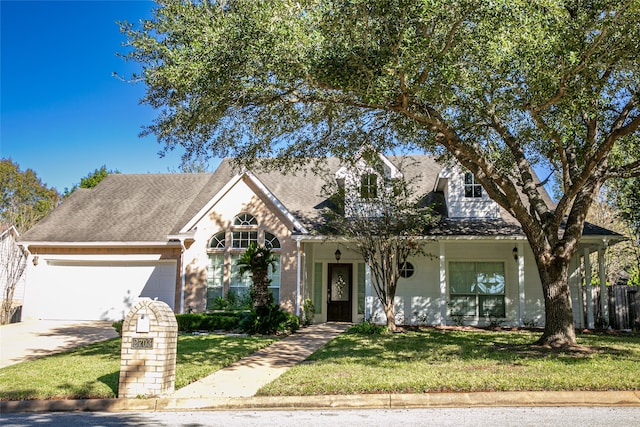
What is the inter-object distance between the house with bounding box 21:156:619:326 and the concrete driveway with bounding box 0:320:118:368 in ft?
4.43

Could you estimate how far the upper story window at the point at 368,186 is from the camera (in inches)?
642

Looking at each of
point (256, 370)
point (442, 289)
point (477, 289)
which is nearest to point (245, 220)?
point (442, 289)

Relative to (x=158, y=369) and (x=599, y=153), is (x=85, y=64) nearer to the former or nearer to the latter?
(x=158, y=369)

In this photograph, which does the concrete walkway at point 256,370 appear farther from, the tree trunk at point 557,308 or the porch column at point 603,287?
the porch column at point 603,287

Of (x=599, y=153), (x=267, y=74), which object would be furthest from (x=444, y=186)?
(x=267, y=74)

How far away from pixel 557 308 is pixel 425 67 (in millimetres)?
5726

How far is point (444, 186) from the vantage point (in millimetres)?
19188

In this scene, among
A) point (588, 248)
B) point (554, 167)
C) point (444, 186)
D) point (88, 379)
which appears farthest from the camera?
point (444, 186)

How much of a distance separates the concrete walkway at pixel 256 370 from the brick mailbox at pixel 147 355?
0.36 metres

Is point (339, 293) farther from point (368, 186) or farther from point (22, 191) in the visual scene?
point (22, 191)

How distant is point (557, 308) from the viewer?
11023 millimetres

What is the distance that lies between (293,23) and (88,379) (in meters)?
6.95

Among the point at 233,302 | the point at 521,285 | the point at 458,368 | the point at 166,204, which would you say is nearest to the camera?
the point at 458,368

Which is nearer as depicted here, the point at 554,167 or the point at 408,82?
the point at 408,82
